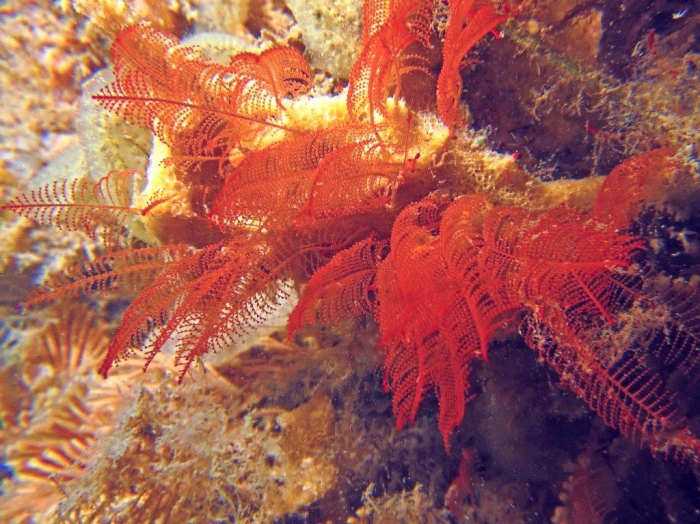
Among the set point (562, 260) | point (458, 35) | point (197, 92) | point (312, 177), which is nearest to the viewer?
point (562, 260)

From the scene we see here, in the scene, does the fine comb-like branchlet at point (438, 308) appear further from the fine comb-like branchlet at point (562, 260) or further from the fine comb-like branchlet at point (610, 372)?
the fine comb-like branchlet at point (610, 372)

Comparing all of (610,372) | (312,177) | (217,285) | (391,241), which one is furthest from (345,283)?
(610,372)

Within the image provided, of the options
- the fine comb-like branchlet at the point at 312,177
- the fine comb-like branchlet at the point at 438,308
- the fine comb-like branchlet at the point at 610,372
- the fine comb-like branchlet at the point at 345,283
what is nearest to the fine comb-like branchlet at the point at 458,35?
the fine comb-like branchlet at the point at 312,177

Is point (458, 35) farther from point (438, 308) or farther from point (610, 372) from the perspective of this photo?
point (610, 372)

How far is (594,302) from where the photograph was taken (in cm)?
188

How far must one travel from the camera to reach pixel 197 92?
2355 millimetres

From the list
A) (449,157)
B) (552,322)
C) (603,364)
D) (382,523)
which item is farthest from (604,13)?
(382,523)

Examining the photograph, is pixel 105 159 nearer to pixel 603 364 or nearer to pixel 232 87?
pixel 232 87

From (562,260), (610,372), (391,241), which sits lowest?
(610,372)

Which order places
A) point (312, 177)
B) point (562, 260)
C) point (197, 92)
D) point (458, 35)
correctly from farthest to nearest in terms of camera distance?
point (197, 92) < point (312, 177) < point (458, 35) < point (562, 260)

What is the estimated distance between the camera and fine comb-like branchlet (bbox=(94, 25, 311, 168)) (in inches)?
91.3

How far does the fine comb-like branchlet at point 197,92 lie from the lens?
2318 mm

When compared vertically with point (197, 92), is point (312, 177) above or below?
below

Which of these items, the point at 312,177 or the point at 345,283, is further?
the point at 345,283
